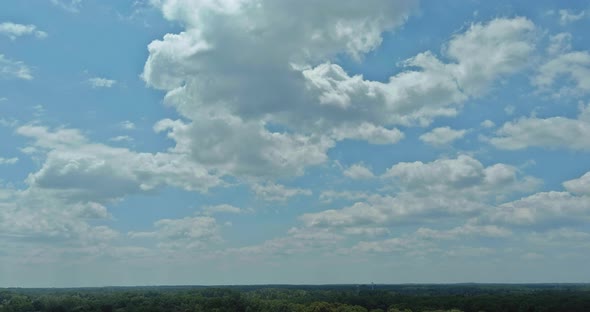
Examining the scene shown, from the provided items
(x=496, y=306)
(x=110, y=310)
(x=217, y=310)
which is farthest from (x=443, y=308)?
(x=110, y=310)

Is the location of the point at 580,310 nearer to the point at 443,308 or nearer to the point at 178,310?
the point at 443,308

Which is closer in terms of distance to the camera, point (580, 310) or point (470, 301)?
point (580, 310)

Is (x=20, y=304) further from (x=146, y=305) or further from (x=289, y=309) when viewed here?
(x=289, y=309)

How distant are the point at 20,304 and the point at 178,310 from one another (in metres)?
50.5

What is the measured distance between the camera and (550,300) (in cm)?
19975

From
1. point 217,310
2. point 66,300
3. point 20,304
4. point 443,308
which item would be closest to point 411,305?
point 443,308

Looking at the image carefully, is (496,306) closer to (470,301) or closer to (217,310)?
(470,301)

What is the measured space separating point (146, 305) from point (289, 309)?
45980 millimetres

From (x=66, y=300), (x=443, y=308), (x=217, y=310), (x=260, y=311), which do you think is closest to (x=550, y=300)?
(x=443, y=308)

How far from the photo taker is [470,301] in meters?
199

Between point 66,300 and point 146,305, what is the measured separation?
90.8 feet

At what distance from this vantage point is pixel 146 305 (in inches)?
7608

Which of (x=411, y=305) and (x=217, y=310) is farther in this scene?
(x=411, y=305)

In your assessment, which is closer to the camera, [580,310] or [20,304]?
[580,310]
